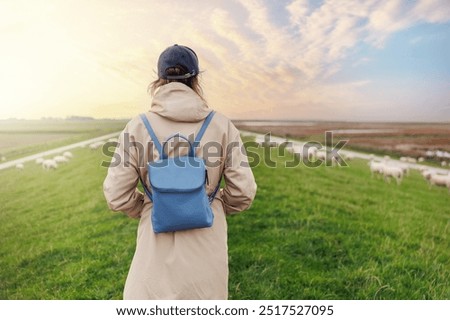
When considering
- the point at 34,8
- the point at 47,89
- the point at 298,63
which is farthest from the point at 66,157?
the point at 298,63

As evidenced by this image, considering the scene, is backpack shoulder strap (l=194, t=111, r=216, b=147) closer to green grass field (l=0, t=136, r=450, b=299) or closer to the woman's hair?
the woman's hair

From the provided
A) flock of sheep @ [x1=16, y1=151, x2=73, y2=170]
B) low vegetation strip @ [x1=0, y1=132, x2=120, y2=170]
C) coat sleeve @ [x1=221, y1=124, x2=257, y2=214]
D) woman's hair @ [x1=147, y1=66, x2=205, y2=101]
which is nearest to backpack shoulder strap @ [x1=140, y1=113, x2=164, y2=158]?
woman's hair @ [x1=147, y1=66, x2=205, y2=101]

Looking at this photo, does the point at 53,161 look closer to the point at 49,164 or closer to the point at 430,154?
the point at 49,164

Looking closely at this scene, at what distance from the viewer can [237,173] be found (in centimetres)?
200

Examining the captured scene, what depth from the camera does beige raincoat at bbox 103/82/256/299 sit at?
1.90 meters

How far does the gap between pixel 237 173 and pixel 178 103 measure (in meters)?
0.40

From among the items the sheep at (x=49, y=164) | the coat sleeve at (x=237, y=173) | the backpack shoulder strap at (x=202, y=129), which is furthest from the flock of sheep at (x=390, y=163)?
the backpack shoulder strap at (x=202, y=129)

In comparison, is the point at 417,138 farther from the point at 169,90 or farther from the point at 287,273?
the point at 169,90

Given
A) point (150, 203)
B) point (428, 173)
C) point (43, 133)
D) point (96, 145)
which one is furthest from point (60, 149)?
point (428, 173)

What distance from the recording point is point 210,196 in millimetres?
2082

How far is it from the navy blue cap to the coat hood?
0.07 meters

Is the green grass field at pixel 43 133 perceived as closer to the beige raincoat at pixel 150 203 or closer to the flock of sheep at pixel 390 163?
the flock of sheep at pixel 390 163

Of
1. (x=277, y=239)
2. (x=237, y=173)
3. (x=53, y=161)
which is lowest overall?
(x=277, y=239)

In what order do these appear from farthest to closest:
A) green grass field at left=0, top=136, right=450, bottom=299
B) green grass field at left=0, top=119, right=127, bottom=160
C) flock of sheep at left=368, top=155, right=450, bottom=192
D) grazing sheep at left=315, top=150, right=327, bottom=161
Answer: grazing sheep at left=315, top=150, right=327, bottom=161, flock of sheep at left=368, top=155, right=450, bottom=192, green grass field at left=0, top=119, right=127, bottom=160, green grass field at left=0, top=136, right=450, bottom=299
